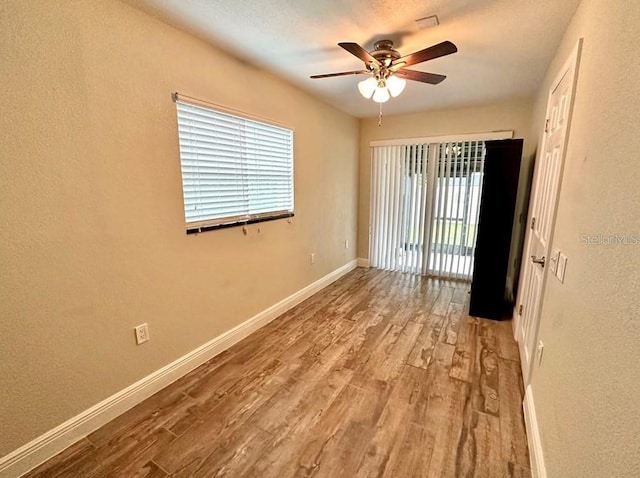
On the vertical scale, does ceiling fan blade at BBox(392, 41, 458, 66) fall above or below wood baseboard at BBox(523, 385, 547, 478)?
above

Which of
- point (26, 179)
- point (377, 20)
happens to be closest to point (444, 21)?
point (377, 20)

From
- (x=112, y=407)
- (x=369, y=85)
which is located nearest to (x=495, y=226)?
(x=369, y=85)

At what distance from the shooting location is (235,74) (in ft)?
7.54

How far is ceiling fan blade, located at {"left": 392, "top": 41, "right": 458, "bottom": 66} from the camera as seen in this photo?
160 cm

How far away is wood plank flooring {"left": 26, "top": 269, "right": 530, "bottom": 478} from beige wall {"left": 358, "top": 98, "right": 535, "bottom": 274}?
6.69 ft

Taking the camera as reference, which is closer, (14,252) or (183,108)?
(14,252)

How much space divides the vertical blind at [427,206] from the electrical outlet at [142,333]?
139 inches

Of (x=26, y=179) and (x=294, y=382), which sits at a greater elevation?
(x=26, y=179)

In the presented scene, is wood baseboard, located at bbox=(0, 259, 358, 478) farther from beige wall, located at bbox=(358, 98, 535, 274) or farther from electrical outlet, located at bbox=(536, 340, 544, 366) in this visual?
beige wall, located at bbox=(358, 98, 535, 274)

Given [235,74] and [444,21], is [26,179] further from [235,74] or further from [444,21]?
[444,21]

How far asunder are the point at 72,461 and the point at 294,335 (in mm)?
1608

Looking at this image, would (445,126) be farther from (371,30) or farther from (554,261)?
(554,261)

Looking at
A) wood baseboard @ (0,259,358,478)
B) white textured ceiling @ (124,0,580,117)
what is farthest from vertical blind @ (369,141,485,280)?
wood baseboard @ (0,259,358,478)

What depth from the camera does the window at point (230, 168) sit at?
2043 mm
